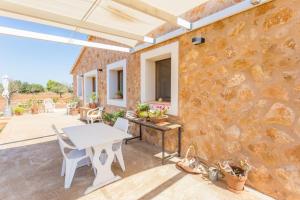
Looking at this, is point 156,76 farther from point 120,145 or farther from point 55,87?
point 55,87

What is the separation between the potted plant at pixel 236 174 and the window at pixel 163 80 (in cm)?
210

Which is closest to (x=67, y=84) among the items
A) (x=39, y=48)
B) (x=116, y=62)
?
(x=39, y=48)

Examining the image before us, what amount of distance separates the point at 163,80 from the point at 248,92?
2.28 m

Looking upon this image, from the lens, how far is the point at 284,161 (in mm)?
1917

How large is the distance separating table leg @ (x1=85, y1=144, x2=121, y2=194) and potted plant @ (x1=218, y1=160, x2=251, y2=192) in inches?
67.0

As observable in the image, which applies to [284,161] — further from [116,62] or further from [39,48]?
[39,48]

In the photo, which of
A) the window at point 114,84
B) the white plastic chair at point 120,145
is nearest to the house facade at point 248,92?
the white plastic chair at point 120,145

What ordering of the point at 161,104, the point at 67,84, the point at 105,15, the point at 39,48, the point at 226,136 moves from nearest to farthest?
the point at 226,136, the point at 105,15, the point at 161,104, the point at 39,48, the point at 67,84

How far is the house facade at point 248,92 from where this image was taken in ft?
6.12

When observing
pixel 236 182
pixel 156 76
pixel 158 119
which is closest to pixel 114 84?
pixel 156 76

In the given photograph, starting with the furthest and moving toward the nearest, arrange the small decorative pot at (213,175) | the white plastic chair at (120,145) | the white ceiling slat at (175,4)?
the white plastic chair at (120,145)
the small decorative pot at (213,175)
the white ceiling slat at (175,4)

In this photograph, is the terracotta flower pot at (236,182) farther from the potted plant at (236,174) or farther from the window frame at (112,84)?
the window frame at (112,84)

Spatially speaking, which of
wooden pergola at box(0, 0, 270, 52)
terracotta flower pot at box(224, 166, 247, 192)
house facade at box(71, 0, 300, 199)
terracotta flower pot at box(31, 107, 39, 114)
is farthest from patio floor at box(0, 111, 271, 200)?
terracotta flower pot at box(31, 107, 39, 114)

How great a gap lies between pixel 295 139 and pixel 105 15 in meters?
3.40
